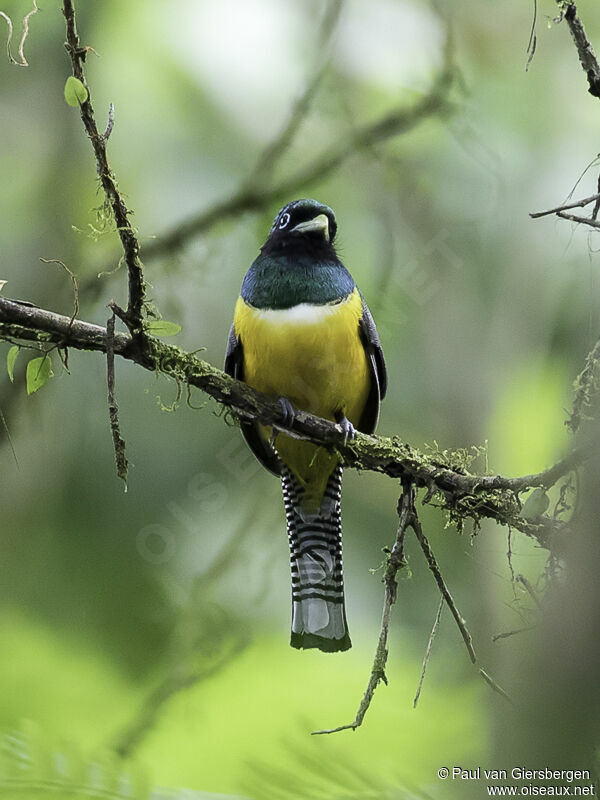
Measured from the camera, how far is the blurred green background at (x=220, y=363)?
2.38 m

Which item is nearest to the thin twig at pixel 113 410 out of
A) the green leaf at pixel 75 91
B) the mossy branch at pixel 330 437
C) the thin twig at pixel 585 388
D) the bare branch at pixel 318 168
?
the mossy branch at pixel 330 437

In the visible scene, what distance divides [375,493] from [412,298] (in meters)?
0.68

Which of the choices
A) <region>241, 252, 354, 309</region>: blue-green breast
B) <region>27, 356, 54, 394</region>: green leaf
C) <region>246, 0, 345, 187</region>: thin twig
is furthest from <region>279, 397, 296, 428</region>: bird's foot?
<region>246, 0, 345, 187</region>: thin twig

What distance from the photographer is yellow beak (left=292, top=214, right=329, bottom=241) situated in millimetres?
2076

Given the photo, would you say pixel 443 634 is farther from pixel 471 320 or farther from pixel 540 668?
pixel 471 320

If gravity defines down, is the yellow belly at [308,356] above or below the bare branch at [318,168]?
below

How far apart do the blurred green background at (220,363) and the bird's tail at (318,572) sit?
1.17ft

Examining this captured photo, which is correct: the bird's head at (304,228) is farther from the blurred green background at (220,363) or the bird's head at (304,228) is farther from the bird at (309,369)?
the blurred green background at (220,363)

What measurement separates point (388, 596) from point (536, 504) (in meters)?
0.37

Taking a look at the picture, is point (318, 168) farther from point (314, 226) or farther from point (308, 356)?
point (308, 356)

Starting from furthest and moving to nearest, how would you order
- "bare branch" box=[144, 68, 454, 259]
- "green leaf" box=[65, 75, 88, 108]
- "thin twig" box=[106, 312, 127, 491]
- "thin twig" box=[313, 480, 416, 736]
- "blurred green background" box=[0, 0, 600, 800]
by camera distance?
"bare branch" box=[144, 68, 454, 259] < "blurred green background" box=[0, 0, 600, 800] < "thin twig" box=[313, 480, 416, 736] < "thin twig" box=[106, 312, 127, 491] < "green leaf" box=[65, 75, 88, 108]

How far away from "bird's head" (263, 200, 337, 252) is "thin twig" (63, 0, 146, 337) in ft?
2.36

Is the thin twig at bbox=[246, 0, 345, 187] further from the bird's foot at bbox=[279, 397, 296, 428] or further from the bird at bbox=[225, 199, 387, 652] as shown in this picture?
the bird's foot at bbox=[279, 397, 296, 428]

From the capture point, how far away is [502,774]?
1.95m
